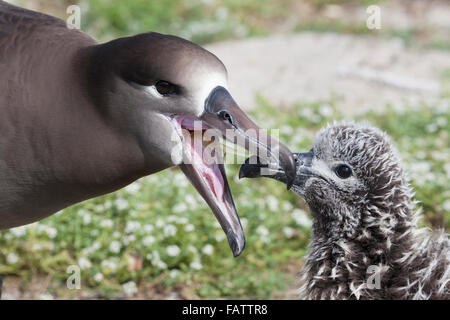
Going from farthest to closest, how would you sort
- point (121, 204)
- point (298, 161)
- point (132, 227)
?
1. point (121, 204)
2. point (132, 227)
3. point (298, 161)

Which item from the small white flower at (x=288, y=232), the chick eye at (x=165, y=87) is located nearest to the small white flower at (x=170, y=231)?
the small white flower at (x=288, y=232)

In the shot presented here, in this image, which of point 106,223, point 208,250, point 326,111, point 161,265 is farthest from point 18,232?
point 326,111

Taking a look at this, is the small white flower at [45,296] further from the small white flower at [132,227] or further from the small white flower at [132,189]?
the small white flower at [132,189]

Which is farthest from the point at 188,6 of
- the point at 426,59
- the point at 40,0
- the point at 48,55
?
the point at 48,55

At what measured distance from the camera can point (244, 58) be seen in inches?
332

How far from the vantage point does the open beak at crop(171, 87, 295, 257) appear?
114 inches

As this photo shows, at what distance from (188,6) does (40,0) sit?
2184mm

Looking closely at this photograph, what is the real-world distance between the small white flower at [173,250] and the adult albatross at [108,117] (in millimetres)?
1352

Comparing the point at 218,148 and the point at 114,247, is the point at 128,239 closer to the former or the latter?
the point at 114,247

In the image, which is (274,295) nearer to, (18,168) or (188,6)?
(18,168)

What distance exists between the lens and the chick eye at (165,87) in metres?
2.98

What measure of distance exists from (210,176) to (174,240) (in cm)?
171

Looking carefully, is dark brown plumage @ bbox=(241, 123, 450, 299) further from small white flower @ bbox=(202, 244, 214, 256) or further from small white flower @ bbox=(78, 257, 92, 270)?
small white flower @ bbox=(78, 257, 92, 270)

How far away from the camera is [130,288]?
4352mm
